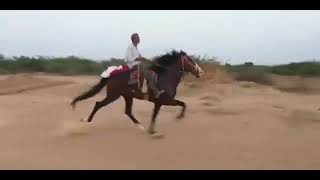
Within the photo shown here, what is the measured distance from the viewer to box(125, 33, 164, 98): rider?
12.2 m

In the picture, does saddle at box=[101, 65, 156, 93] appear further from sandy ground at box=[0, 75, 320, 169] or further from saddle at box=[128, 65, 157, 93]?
sandy ground at box=[0, 75, 320, 169]

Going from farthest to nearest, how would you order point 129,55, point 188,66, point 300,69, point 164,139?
point 300,69 → point 188,66 → point 129,55 → point 164,139

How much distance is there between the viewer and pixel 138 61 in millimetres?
12250

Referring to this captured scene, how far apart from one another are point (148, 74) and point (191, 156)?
2.63m

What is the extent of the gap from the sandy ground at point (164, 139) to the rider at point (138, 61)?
3.44 feet

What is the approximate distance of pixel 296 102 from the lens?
22.6m

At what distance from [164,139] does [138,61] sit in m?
1.71

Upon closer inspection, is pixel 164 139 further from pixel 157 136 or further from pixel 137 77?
pixel 137 77

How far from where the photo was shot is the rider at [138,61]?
12.2 m

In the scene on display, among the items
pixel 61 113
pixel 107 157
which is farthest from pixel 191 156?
pixel 61 113

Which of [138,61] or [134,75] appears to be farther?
[134,75]

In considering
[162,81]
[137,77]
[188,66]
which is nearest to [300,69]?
[188,66]

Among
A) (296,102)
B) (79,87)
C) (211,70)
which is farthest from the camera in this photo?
(211,70)
